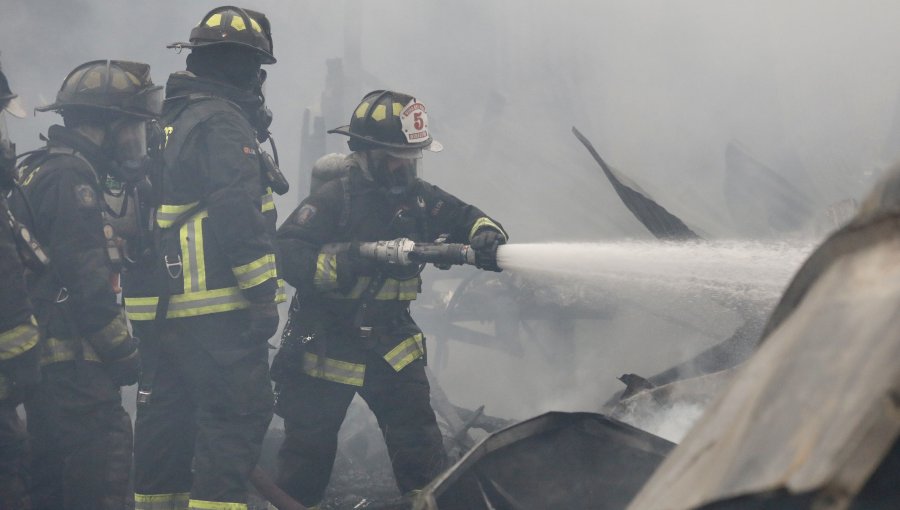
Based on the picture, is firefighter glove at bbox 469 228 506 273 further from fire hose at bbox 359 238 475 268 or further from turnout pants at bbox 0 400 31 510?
turnout pants at bbox 0 400 31 510

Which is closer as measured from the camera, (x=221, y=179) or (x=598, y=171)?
(x=221, y=179)

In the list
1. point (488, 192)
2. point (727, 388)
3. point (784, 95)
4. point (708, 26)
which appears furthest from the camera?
point (708, 26)

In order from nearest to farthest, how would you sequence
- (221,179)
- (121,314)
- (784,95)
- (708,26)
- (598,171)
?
(221,179) < (121,314) < (598,171) < (784,95) < (708,26)

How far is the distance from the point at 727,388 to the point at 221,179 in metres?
3.11

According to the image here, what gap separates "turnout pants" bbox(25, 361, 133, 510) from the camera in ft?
13.0

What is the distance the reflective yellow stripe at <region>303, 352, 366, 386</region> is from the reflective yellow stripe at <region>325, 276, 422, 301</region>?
32 centimetres

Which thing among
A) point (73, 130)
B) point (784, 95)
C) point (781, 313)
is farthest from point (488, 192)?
point (781, 313)

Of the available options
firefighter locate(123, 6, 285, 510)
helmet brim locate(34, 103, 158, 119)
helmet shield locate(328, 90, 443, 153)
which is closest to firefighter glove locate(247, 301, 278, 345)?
firefighter locate(123, 6, 285, 510)

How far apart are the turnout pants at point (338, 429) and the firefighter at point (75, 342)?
2.80 ft

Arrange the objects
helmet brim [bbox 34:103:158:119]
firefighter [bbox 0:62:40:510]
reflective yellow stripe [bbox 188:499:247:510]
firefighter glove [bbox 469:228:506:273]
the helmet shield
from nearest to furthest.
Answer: firefighter [bbox 0:62:40:510] < reflective yellow stripe [bbox 188:499:247:510] < firefighter glove [bbox 469:228:506:273] < the helmet shield < helmet brim [bbox 34:103:158:119]

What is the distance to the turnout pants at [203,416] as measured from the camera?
142 inches

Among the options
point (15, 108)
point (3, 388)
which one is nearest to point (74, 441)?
point (3, 388)

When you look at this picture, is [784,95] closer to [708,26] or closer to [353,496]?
[708,26]

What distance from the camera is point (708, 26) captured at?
42.6 feet
